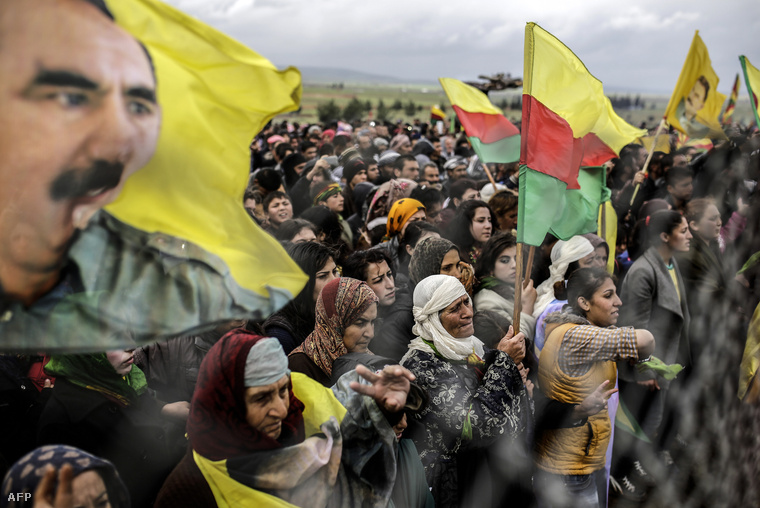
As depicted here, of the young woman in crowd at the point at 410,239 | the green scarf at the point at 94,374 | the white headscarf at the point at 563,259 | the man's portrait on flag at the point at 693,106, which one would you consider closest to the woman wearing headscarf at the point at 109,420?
the green scarf at the point at 94,374

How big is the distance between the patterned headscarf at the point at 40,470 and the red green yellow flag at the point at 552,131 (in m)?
2.19

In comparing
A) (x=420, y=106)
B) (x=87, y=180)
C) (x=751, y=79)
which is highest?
(x=420, y=106)

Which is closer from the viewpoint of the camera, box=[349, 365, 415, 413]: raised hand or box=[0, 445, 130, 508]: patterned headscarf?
box=[0, 445, 130, 508]: patterned headscarf

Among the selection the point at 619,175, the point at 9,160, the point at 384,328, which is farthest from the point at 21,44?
the point at 619,175

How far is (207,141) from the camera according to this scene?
1.64 meters

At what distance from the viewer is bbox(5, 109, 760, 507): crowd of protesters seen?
1.78m

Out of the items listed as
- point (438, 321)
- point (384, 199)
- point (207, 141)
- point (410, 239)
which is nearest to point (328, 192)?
point (384, 199)

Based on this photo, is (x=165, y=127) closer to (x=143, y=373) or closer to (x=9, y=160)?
(x=9, y=160)

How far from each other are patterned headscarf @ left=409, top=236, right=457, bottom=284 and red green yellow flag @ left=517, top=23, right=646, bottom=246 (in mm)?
410

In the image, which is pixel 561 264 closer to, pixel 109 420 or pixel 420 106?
pixel 109 420

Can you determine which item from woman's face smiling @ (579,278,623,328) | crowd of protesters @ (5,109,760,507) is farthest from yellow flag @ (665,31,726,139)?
woman's face smiling @ (579,278,623,328)

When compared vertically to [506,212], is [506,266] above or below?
below

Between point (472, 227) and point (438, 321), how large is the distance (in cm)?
186
